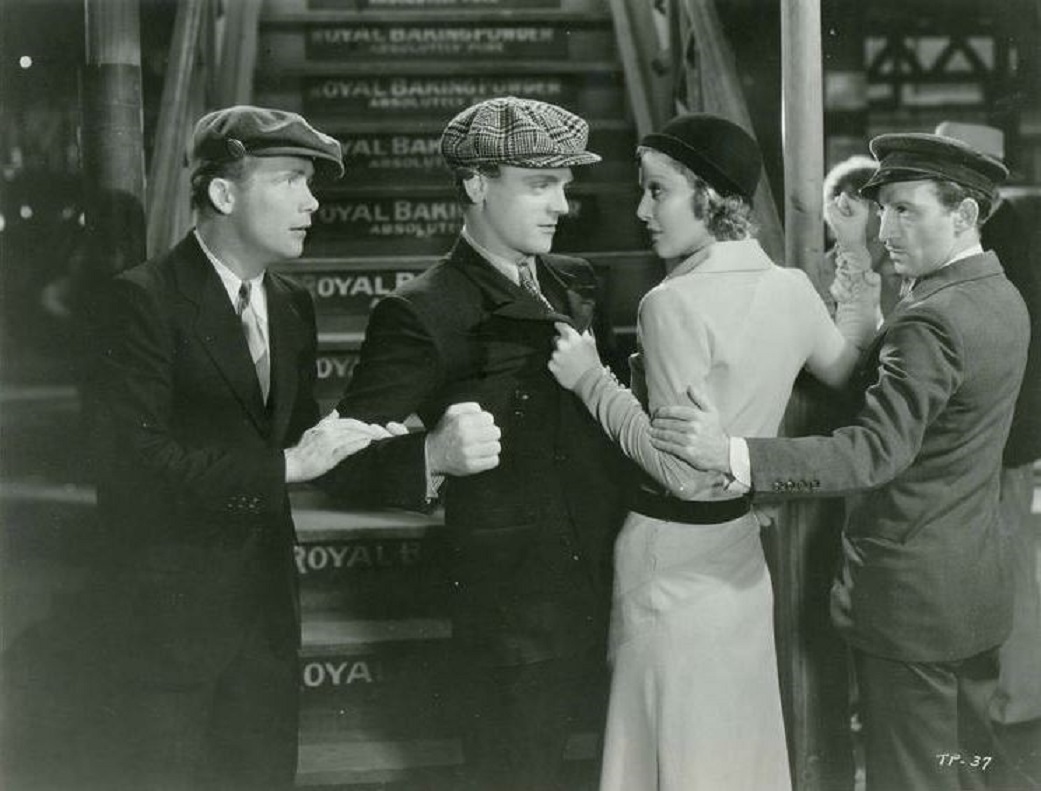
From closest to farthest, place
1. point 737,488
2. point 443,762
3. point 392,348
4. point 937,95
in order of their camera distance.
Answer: point 737,488 → point 392,348 → point 443,762 → point 937,95

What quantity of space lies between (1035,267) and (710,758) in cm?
168

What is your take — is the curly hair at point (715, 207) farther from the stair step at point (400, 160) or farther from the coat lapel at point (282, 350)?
the stair step at point (400, 160)

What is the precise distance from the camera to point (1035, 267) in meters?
3.06

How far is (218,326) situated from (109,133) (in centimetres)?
81

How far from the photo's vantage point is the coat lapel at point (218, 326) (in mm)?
2197

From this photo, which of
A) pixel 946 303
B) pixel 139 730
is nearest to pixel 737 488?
pixel 946 303

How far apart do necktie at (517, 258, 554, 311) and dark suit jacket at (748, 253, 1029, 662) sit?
538 mm

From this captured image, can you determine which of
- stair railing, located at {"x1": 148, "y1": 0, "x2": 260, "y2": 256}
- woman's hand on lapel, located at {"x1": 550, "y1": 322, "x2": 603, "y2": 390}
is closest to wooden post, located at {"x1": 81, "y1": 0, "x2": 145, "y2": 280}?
stair railing, located at {"x1": 148, "y1": 0, "x2": 260, "y2": 256}

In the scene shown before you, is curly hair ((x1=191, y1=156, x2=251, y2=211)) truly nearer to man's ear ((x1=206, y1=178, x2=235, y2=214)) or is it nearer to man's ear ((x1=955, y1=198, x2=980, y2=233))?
man's ear ((x1=206, y1=178, x2=235, y2=214))

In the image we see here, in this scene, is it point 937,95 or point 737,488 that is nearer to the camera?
point 737,488

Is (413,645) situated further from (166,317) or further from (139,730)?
(166,317)

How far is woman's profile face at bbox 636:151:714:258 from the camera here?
2148mm

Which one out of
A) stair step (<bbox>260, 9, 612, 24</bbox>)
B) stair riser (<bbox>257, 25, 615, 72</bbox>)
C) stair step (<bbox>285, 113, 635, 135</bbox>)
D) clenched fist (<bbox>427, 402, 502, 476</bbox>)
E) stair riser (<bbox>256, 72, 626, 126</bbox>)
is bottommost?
clenched fist (<bbox>427, 402, 502, 476</bbox>)

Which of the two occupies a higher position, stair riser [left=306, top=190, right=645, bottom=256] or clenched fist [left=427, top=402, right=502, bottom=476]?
stair riser [left=306, top=190, right=645, bottom=256]
